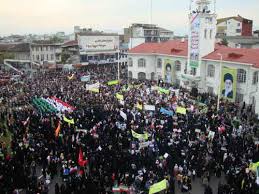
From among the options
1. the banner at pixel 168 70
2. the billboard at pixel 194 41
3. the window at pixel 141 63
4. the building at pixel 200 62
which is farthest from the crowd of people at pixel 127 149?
the window at pixel 141 63

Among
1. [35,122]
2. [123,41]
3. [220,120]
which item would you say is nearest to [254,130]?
[220,120]

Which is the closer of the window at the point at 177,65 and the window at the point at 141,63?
the window at the point at 177,65

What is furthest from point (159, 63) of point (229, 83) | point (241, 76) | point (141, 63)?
point (241, 76)

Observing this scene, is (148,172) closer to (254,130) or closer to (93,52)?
(254,130)

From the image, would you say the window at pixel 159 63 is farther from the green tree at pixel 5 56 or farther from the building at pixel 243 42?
the green tree at pixel 5 56

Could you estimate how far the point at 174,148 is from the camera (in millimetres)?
16641

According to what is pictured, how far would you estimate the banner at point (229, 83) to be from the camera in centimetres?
3094

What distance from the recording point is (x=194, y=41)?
116 feet

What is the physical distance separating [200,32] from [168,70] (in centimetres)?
820

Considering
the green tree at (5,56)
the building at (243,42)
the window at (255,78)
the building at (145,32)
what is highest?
the building at (145,32)

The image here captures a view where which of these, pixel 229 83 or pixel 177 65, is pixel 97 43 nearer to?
pixel 177 65

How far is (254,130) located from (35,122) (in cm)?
1536

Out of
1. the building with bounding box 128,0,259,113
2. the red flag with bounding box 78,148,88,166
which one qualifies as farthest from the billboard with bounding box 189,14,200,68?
the red flag with bounding box 78,148,88,166

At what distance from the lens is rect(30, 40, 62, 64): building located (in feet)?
183
